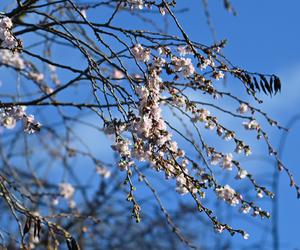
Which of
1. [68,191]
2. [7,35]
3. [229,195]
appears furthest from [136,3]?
[68,191]

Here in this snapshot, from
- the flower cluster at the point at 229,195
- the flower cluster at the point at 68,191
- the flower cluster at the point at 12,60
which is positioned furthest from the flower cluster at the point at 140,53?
the flower cluster at the point at 68,191

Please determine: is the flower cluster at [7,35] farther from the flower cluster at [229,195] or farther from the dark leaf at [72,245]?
the flower cluster at [229,195]

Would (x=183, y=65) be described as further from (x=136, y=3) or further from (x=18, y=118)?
(x=18, y=118)

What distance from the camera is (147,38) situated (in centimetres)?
273

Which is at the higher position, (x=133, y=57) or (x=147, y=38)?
(x=147, y=38)

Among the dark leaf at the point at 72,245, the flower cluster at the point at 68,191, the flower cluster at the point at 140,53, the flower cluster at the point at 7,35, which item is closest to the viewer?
the flower cluster at the point at 7,35

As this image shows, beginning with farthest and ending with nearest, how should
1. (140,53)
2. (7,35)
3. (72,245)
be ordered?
(72,245) < (140,53) < (7,35)

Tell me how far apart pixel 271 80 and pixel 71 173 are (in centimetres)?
309

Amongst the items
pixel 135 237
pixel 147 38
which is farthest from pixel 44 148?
pixel 147 38

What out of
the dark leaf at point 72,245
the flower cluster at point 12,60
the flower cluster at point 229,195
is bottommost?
the dark leaf at point 72,245

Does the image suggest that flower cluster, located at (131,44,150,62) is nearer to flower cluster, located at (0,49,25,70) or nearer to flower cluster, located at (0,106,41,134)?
flower cluster, located at (0,106,41,134)

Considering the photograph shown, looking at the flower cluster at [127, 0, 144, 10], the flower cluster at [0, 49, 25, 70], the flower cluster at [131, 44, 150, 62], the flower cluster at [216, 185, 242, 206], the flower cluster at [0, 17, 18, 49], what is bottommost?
the flower cluster at [216, 185, 242, 206]

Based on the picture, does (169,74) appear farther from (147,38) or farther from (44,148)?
(44,148)

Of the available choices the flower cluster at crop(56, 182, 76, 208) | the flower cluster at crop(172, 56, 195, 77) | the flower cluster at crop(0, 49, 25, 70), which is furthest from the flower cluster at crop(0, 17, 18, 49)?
the flower cluster at crop(56, 182, 76, 208)
